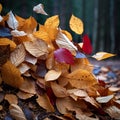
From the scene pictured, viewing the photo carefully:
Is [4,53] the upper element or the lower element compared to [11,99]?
upper

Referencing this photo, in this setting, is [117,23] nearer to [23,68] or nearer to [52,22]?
[52,22]

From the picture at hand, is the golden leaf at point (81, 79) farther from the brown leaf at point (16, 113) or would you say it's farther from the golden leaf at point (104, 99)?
the brown leaf at point (16, 113)

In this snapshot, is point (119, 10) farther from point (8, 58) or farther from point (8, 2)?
point (8, 58)

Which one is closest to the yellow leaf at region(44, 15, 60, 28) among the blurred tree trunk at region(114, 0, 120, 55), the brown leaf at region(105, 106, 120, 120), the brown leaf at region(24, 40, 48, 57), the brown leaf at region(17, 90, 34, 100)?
the brown leaf at region(24, 40, 48, 57)

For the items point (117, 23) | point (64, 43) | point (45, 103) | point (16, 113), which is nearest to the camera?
point (16, 113)

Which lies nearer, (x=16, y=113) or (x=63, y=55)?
(x=16, y=113)

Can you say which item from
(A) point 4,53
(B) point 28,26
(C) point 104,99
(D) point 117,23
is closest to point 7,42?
(A) point 4,53

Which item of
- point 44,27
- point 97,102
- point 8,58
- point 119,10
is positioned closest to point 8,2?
point 44,27
